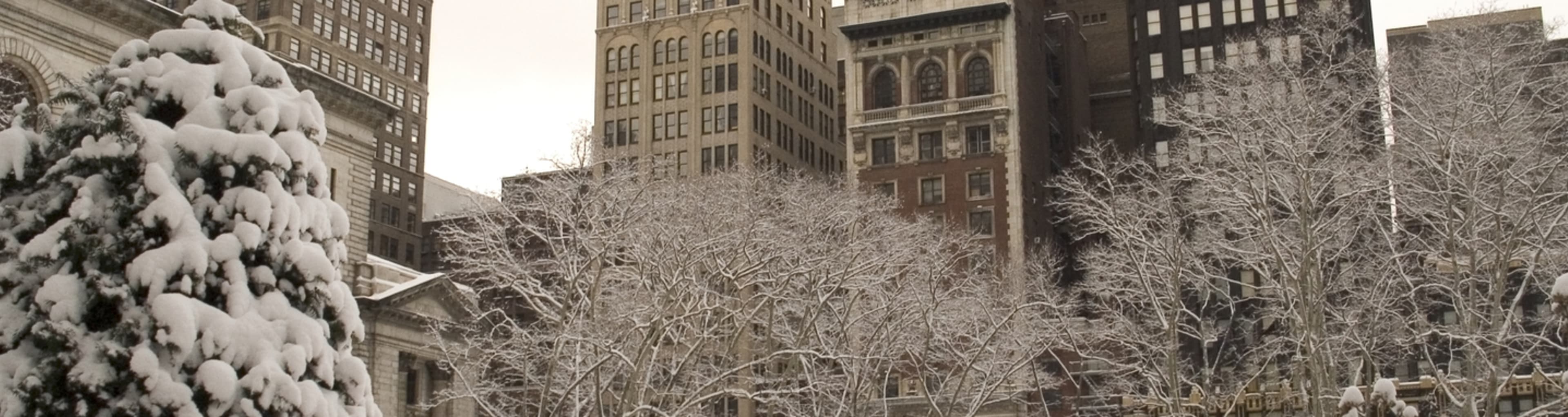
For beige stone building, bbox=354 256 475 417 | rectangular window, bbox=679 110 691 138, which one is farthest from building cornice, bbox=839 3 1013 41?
beige stone building, bbox=354 256 475 417

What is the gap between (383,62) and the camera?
125938mm

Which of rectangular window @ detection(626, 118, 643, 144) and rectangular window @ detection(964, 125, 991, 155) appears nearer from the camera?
rectangular window @ detection(964, 125, 991, 155)

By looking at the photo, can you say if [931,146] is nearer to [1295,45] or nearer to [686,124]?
[686,124]

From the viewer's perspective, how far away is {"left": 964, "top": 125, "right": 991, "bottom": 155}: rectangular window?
9256cm

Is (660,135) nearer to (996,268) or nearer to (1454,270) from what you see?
(996,268)

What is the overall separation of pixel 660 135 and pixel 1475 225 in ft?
234

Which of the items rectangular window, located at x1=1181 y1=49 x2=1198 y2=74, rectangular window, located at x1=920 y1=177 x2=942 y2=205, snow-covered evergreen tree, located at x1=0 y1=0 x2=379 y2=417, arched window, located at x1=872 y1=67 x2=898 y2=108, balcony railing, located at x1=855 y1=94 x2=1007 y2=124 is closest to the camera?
snow-covered evergreen tree, located at x1=0 y1=0 x2=379 y2=417

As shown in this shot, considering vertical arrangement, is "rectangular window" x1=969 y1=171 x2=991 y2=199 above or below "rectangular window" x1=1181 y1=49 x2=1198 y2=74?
below

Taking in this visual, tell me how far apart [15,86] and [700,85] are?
213 feet

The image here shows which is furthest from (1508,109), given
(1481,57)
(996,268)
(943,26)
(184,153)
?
(943,26)

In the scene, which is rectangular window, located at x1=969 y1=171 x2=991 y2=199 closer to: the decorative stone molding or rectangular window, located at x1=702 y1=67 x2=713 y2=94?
rectangular window, located at x1=702 y1=67 x2=713 y2=94

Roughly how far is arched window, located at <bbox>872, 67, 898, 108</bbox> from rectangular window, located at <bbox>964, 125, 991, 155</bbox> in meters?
5.62

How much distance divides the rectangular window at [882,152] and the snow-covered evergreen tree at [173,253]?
74330mm

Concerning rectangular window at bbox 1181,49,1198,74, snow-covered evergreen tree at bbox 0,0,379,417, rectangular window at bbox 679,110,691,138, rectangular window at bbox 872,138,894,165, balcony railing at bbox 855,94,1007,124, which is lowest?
snow-covered evergreen tree at bbox 0,0,379,417
